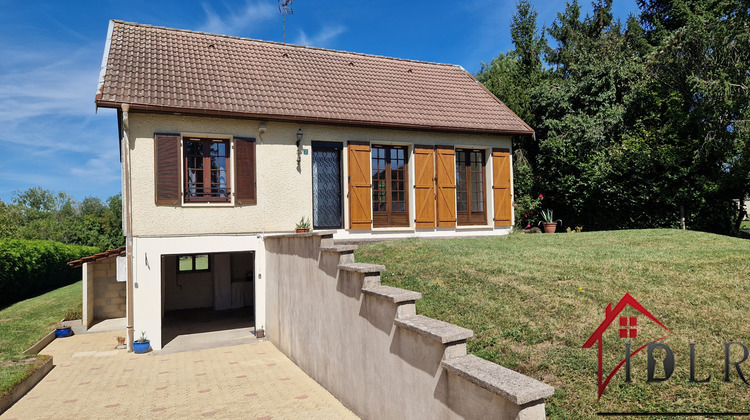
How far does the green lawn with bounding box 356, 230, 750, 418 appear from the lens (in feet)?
12.7

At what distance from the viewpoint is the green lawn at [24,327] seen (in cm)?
764

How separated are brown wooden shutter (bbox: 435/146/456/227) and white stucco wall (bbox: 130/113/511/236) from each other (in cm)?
61

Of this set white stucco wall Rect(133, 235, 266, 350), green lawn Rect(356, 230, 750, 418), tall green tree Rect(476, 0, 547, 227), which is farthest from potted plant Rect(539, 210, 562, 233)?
white stucco wall Rect(133, 235, 266, 350)

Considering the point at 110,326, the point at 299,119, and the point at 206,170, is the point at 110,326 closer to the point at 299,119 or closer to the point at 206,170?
the point at 206,170

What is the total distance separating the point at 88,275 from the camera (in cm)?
1305

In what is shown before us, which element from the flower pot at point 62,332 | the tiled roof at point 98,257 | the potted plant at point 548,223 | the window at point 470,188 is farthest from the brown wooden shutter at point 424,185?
the flower pot at point 62,332

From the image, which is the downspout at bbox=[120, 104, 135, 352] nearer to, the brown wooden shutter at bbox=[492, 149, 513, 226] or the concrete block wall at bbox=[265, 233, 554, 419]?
the concrete block wall at bbox=[265, 233, 554, 419]

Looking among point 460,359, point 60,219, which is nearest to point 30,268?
point 460,359

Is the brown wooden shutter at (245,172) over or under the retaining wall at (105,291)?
over

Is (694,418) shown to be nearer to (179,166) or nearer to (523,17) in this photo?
(179,166)

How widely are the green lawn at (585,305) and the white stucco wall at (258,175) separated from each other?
2.94m

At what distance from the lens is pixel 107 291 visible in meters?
14.3

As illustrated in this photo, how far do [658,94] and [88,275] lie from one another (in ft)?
60.9

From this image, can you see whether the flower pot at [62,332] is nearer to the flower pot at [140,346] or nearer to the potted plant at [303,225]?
the flower pot at [140,346]
